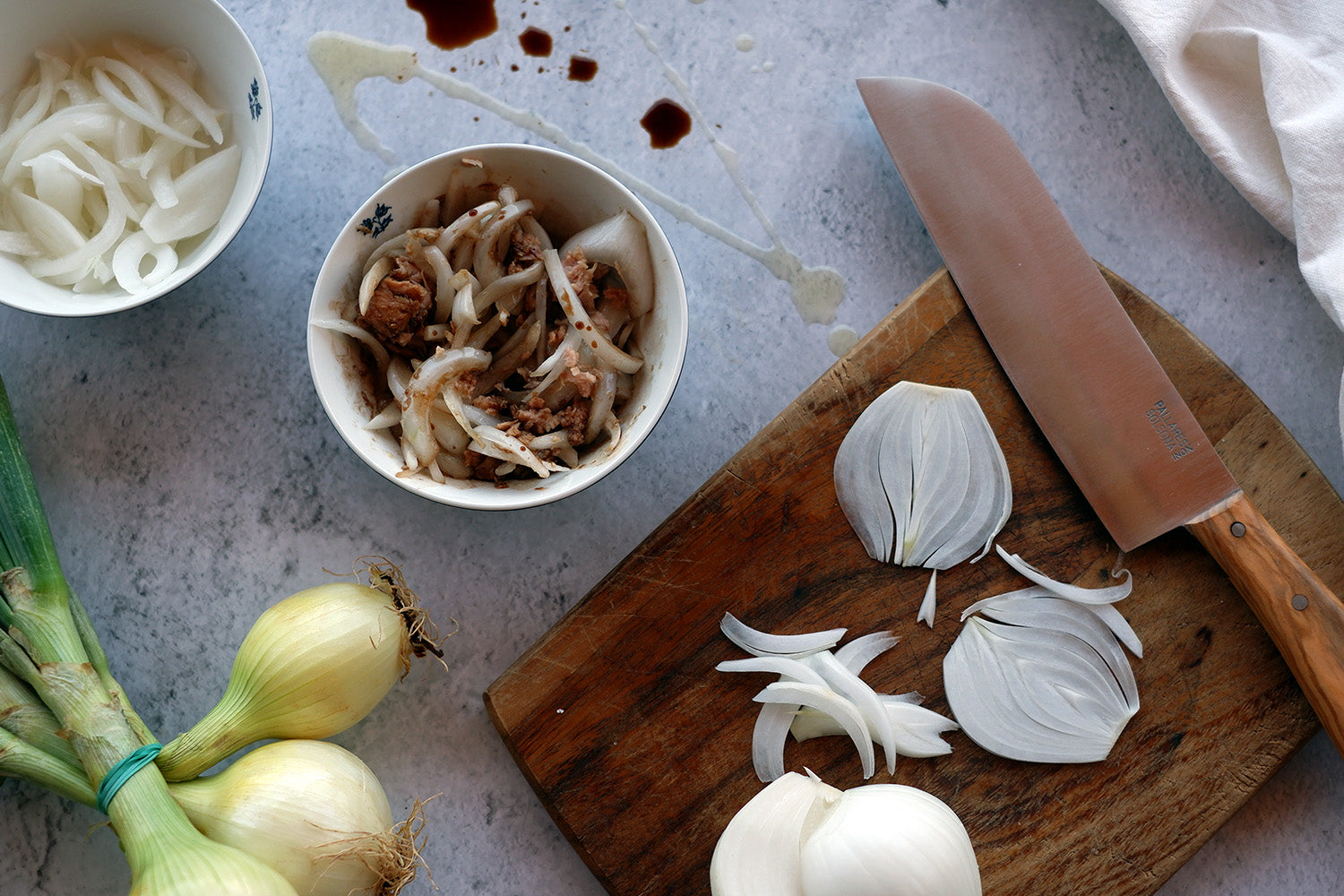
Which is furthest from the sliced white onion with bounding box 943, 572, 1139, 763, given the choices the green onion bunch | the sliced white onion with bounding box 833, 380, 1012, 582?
the green onion bunch

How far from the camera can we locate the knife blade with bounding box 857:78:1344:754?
125 cm

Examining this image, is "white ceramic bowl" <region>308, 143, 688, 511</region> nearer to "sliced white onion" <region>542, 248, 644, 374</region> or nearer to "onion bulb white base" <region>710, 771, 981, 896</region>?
"sliced white onion" <region>542, 248, 644, 374</region>

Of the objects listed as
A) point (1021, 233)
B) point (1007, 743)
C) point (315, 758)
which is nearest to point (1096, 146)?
point (1021, 233)

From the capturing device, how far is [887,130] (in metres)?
1.35

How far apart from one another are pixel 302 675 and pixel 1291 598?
1.35m

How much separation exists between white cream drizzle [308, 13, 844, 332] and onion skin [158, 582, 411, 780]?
0.75 m

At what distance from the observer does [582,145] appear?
1.45m

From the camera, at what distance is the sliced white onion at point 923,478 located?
131cm

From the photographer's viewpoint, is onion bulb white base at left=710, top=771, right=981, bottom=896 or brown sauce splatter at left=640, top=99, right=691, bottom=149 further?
brown sauce splatter at left=640, top=99, right=691, bottom=149

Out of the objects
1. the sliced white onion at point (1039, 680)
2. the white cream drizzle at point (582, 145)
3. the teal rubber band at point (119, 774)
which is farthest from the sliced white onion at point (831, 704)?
the teal rubber band at point (119, 774)

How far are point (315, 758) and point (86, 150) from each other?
87cm

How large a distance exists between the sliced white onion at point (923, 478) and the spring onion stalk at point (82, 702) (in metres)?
0.91

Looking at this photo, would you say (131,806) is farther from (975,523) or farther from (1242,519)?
(1242,519)

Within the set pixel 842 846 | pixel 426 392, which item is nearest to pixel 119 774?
pixel 426 392
